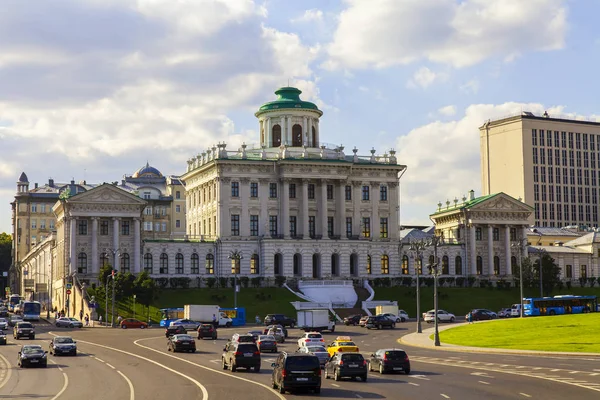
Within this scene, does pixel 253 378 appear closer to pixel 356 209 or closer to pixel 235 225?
pixel 235 225

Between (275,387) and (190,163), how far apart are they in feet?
378

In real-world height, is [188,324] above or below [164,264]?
below

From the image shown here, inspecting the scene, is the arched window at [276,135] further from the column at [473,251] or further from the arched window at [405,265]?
the column at [473,251]

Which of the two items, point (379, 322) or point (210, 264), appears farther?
point (210, 264)

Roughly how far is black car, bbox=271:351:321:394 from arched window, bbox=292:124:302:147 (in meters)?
110

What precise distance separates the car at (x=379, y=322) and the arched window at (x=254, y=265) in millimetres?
37025

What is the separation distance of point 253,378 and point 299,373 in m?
8.93

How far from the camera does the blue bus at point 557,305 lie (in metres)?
121

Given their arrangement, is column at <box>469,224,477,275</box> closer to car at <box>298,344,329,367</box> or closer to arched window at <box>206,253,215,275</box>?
arched window at <box>206,253,215,275</box>

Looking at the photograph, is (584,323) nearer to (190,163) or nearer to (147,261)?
(147,261)

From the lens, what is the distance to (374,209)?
15462 cm

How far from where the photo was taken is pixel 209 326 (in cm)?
9300

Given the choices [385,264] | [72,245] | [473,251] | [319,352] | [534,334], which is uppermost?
[72,245]

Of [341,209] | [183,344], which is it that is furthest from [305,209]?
[183,344]
